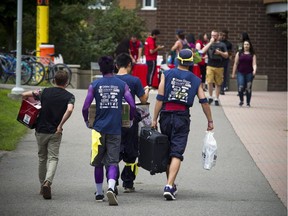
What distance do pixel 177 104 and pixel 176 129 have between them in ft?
0.97

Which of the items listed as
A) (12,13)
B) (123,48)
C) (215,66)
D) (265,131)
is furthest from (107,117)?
(12,13)

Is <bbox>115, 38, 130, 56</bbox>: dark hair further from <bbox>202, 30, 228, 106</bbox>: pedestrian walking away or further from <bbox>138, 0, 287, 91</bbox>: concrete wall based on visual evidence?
<bbox>138, 0, 287, 91</bbox>: concrete wall

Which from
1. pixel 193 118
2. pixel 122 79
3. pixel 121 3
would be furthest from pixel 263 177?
pixel 121 3

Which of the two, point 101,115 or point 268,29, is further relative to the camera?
point 268,29

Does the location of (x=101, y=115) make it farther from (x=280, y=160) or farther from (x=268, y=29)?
(x=268, y=29)

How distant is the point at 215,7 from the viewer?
3247 cm

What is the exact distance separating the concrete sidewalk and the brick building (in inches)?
616

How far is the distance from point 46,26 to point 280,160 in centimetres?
1443

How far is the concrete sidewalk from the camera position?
34.6 ft

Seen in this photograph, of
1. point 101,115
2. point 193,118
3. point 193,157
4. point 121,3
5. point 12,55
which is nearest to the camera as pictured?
point 101,115

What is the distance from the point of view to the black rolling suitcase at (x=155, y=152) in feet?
37.1

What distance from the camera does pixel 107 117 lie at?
10.8m

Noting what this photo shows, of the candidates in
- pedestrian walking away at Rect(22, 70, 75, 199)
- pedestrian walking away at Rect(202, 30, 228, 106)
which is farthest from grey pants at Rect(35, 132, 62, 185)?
pedestrian walking away at Rect(202, 30, 228, 106)

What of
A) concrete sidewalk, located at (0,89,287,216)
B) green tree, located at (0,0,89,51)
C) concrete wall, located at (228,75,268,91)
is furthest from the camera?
green tree, located at (0,0,89,51)
